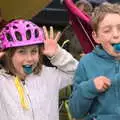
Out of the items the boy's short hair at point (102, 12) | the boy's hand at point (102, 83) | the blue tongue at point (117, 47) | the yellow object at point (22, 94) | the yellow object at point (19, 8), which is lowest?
the yellow object at point (19, 8)

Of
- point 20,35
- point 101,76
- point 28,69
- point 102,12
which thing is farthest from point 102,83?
point 20,35

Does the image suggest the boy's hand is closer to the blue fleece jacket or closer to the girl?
the blue fleece jacket

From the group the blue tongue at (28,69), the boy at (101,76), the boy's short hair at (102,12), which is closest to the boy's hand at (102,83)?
the boy at (101,76)

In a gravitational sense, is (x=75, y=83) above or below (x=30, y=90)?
above

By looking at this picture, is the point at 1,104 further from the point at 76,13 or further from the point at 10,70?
the point at 76,13

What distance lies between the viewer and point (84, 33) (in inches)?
137

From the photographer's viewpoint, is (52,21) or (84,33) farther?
(52,21)

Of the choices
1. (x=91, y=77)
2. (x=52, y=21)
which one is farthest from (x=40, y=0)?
(x=91, y=77)

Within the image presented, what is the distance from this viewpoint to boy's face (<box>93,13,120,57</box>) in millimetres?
2424

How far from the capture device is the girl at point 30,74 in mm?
2967

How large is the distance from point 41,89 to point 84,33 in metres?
0.67

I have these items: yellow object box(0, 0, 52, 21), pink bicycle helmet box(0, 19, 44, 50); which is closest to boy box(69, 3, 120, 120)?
pink bicycle helmet box(0, 19, 44, 50)

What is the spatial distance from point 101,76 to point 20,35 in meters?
0.92

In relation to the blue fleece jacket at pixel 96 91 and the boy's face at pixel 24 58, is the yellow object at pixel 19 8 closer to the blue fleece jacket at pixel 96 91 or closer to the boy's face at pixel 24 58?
the boy's face at pixel 24 58
